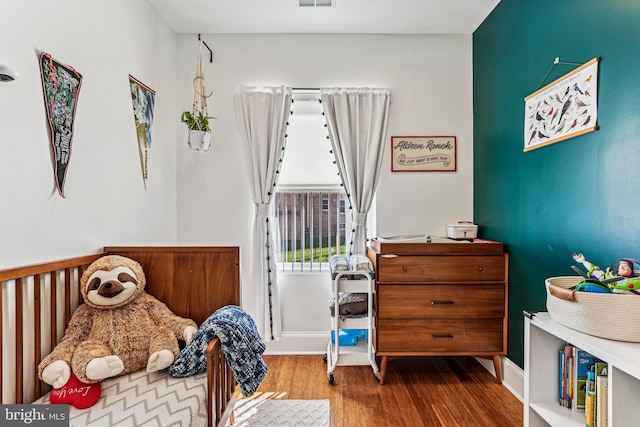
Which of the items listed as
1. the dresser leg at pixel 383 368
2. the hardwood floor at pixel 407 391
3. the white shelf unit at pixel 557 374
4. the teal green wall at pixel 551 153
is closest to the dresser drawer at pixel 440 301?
the teal green wall at pixel 551 153

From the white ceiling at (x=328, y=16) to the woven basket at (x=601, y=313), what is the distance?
2.14 m

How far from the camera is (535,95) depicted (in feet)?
6.82

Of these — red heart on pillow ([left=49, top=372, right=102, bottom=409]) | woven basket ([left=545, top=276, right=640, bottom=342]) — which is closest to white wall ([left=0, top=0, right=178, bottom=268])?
red heart on pillow ([left=49, top=372, right=102, bottom=409])

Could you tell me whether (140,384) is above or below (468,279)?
below

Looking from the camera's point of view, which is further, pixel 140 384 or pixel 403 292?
pixel 403 292

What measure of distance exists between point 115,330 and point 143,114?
144 cm

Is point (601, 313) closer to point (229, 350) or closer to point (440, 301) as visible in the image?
point (440, 301)

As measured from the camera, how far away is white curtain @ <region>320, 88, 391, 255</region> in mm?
2877

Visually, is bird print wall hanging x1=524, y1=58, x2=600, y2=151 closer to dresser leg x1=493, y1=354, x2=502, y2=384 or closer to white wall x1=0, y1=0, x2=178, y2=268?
dresser leg x1=493, y1=354, x2=502, y2=384

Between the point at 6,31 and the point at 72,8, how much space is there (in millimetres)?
457

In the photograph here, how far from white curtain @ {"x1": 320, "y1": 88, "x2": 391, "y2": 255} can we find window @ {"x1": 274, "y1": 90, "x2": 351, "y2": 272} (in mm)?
171

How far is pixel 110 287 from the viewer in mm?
1604

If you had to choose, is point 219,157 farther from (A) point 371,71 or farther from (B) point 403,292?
(B) point 403,292

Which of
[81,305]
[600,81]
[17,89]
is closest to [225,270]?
[81,305]
